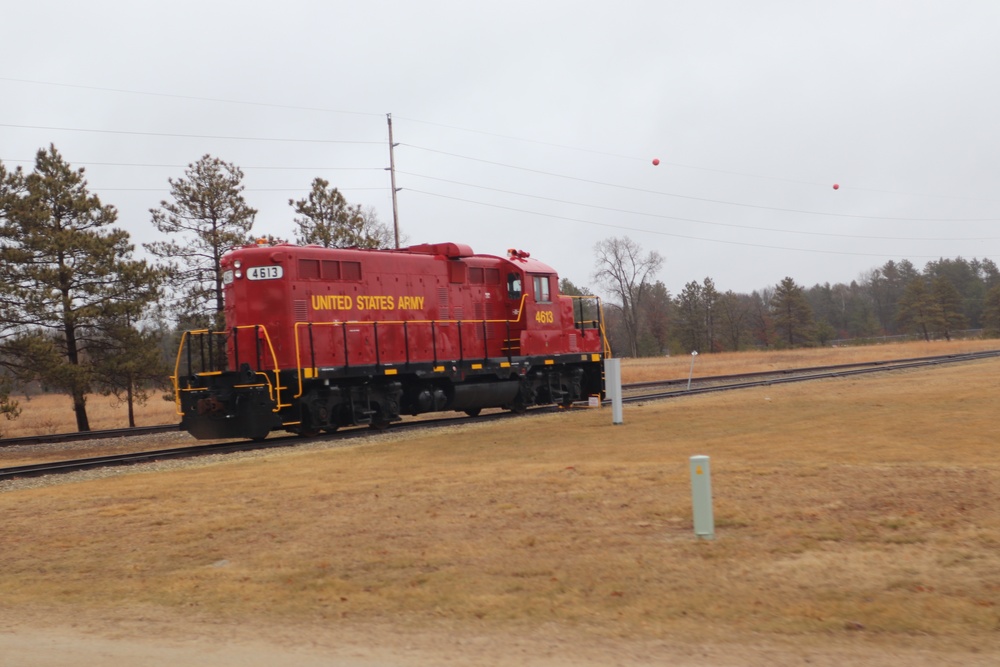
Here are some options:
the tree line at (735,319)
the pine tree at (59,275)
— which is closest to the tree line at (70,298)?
the pine tree at (59,275)

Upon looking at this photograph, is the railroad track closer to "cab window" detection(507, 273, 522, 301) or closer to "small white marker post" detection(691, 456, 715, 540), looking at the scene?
"cab window" detection(507, 273, 522, 301)

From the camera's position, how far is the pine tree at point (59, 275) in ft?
85.6

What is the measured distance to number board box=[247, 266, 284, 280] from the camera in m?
19.7

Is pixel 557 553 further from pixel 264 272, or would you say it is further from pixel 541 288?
pixel 541 288

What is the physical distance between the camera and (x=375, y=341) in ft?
69.8

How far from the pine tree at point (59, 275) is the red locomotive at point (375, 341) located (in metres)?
6.67

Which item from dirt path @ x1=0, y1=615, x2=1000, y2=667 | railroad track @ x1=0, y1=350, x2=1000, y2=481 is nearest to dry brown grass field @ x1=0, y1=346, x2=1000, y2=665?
dirt path @ x1=0, y1=615, x2=1000, y2=667

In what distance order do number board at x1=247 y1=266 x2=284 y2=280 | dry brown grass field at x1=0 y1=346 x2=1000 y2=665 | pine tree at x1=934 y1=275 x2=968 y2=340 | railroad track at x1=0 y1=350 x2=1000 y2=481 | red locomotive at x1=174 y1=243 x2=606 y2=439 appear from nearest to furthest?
dry brown grass field at x1=0 y1=346 x2=1000 y2=665, railroad track at x1=0 y1=350 x2=1000 y2=481, red locomotive at x1=174 y1=243 x2=606 y2=439, number board at x1=247 y1=266 x2=284 y2=280, pine tree at x1=934 y1=275 x2=968 y2=340

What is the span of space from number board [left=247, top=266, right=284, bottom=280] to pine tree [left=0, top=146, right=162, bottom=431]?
9090 millimetres

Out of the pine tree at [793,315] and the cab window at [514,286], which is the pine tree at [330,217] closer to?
the cab window at [514,286]

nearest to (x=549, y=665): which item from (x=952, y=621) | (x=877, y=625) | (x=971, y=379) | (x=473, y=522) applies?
(x=877, y=625)

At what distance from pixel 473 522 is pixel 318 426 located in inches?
449

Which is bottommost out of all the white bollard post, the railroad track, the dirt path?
the dirt path

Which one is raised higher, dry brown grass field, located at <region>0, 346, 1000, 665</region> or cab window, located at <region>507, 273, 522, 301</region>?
cab window, located at <region>507, 273, 522, 301</region>
